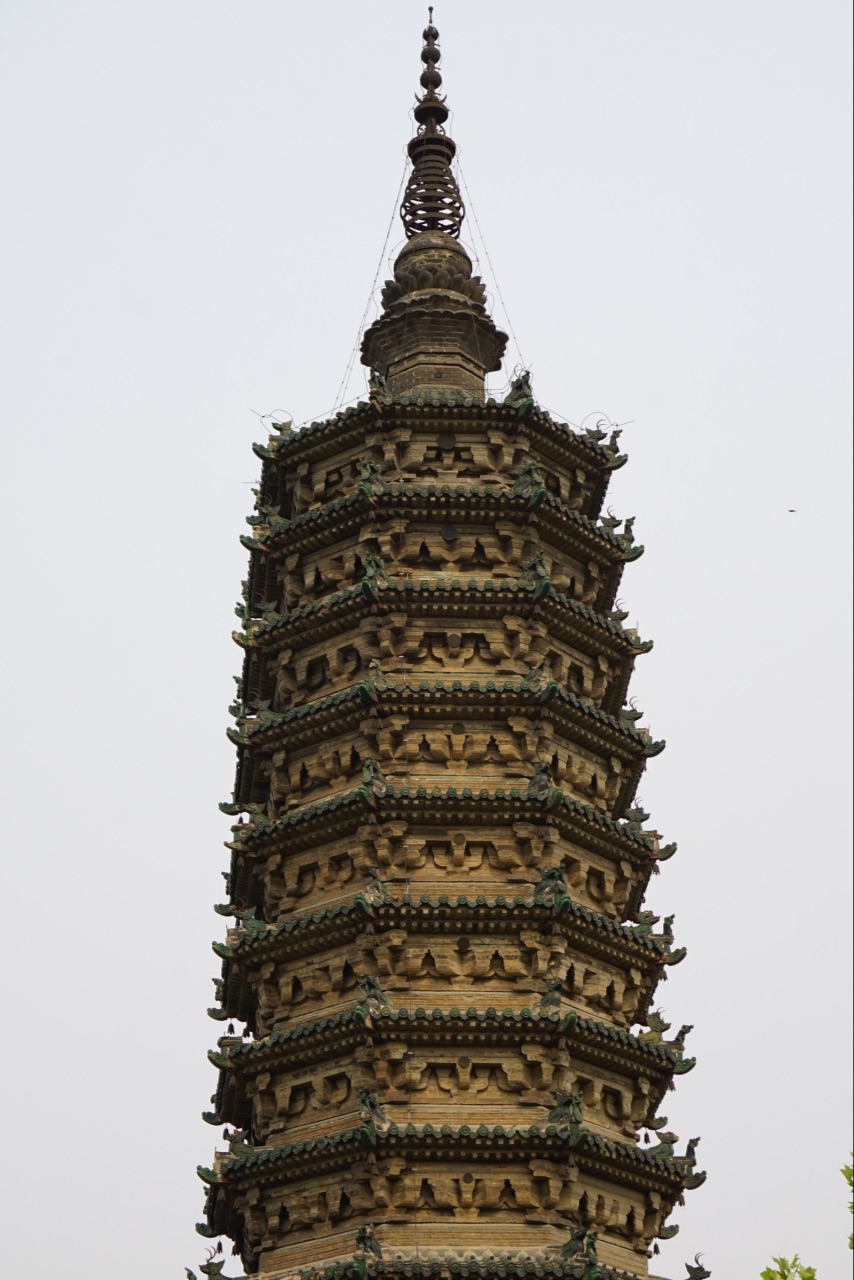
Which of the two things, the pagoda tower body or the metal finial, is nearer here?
the pagoda tower body

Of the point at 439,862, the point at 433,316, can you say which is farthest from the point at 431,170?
the point at 439,862

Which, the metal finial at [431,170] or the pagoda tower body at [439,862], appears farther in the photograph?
the metal finial at [431,170]

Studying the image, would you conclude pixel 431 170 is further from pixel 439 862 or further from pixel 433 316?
pixel 439 862

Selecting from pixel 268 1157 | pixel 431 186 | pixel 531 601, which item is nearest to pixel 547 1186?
pixel 268 1157

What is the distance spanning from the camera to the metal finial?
44312 mm

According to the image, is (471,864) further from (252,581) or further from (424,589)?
(252,581)

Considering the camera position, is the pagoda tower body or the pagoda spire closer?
the pagoda tower body

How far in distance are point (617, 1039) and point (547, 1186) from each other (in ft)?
9.97

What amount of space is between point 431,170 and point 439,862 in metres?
18.3

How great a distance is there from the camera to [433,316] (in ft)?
136

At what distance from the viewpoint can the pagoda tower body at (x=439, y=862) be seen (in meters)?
30.9

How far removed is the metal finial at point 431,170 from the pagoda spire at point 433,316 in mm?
22

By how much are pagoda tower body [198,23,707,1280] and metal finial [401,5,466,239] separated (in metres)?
3.56

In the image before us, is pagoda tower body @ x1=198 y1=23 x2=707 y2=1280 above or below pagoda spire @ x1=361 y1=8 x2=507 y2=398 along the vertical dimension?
below
